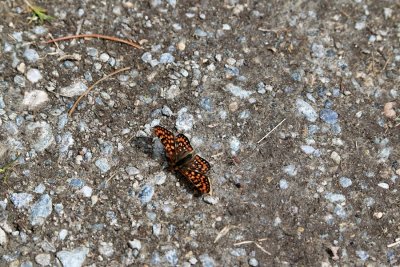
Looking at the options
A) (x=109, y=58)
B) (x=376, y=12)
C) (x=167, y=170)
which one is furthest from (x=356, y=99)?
(x=109, y=58)

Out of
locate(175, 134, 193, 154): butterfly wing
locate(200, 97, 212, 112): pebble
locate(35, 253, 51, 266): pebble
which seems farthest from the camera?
locate(200, 97, 212, 112): pebble

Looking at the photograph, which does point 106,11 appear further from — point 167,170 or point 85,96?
point 167,170

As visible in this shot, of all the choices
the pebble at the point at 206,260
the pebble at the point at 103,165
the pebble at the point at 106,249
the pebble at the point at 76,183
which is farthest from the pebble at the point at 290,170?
the pebble at the point at 76,183

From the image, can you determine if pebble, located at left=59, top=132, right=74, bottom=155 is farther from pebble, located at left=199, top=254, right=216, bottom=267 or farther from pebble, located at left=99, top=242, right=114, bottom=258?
pebble, located at left=199, top=254, right=216, bottom=267

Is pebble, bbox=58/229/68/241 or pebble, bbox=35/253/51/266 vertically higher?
pebble, bbox=58/229/68/241

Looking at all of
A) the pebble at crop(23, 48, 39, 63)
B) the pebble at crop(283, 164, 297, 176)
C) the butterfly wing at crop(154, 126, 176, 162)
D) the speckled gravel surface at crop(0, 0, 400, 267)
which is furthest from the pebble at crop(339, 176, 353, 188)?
the pebble at crop(23, 48, 39, 63)
